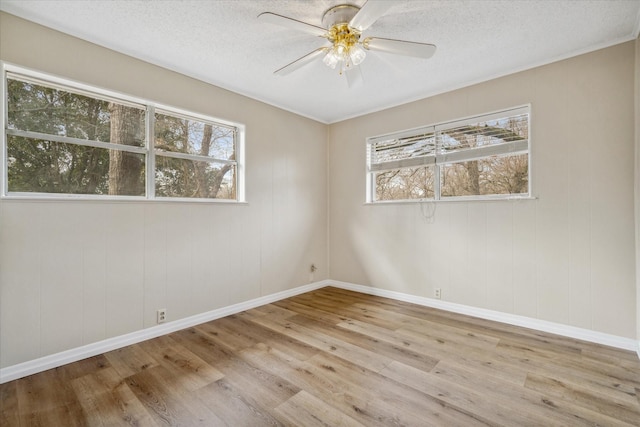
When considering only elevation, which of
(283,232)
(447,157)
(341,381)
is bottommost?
(341,381)

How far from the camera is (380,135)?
4234 mm

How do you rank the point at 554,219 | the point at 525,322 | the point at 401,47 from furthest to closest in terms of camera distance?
1. the point at 525,322
2. the point at 554,219
3. the point at 401,47

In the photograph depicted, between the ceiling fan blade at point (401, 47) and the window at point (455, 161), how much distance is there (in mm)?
1565

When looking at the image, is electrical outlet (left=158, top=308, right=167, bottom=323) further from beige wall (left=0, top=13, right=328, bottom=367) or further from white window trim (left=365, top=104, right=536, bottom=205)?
white window trim (left=365, top=104, right=536, bottom=205)

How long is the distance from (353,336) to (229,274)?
62.7 inches

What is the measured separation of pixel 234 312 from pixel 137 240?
4.46ft

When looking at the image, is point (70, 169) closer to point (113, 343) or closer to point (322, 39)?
point (113, 343)

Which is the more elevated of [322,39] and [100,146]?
[322,39]

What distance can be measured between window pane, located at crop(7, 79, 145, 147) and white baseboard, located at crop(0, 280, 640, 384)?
69.4 inches

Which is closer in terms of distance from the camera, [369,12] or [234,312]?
[369,12]

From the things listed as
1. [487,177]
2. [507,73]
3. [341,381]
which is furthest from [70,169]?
[507,73]

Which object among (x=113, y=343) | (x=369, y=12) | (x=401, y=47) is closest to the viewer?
(x=369, y=12)

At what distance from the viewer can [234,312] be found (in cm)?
349

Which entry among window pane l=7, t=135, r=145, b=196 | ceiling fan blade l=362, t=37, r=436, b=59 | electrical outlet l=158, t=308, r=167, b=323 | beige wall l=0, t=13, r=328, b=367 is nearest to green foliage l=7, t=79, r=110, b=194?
window pane l=7, t=135, r=145, b=196
